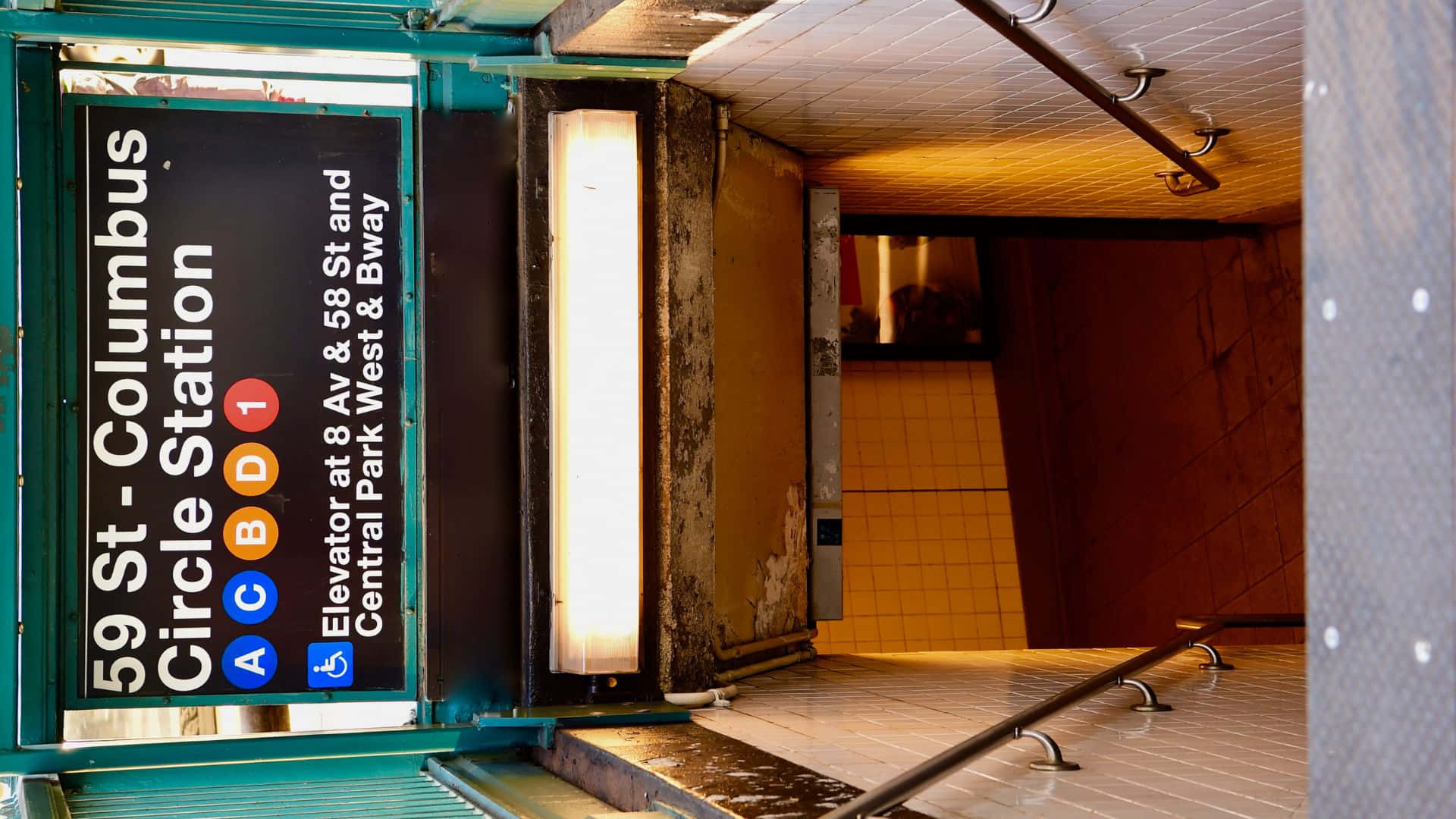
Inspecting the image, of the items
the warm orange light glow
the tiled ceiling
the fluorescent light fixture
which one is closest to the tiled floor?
the fluorescent light fixture

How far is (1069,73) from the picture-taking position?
4344 millimetres

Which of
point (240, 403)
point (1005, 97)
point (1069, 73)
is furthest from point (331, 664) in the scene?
point (1005, 97)

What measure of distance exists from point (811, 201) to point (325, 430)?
2.50 meters

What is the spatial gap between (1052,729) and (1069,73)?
6.68ft

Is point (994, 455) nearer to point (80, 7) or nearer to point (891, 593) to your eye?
point (891, 593)

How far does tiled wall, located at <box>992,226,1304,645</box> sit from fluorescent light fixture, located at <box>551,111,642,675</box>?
16.2 feet

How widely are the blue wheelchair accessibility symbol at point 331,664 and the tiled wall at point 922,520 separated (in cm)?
541

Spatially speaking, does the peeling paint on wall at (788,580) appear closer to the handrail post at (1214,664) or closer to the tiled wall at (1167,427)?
the handrail post at (1214,664)

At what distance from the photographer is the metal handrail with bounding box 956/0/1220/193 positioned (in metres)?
3.84

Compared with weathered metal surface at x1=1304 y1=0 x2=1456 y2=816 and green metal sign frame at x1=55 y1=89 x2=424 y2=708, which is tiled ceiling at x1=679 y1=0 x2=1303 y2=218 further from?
weathered metal surface at x1=1304 y1=0 x2=1456 y2=816

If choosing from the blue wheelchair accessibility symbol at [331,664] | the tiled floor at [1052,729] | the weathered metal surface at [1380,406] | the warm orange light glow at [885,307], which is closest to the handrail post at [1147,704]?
the tiled floor at [1052,729]

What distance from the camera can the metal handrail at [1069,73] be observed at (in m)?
3.84

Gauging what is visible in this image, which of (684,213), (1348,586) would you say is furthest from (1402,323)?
(684,213)

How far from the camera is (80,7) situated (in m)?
4.26
